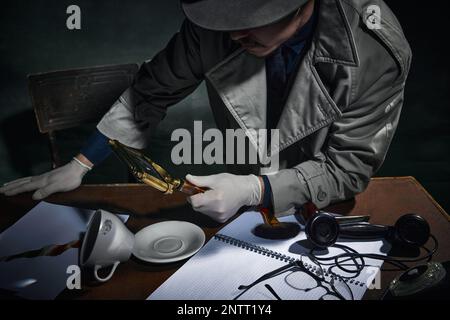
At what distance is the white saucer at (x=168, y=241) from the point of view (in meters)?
1.01

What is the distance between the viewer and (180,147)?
8.21 feet

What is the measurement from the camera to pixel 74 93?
1.65m

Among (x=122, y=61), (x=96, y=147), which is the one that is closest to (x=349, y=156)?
(x=96, y=147)

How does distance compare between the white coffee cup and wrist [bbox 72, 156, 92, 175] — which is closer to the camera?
the white coffee cup

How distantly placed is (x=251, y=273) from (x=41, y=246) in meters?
0.58

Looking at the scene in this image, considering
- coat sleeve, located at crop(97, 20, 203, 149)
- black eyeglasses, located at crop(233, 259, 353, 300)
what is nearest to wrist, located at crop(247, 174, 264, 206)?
black eyeglasses, located at crop(233, 259, 353, 300)

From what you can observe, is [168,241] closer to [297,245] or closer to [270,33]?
[297,245]

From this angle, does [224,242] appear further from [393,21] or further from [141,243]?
[393,21]

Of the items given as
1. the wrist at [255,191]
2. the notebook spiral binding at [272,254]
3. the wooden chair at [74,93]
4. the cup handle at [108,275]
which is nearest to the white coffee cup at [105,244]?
the cup handle at [108,275]

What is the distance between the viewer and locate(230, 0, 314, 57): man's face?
3.53ft

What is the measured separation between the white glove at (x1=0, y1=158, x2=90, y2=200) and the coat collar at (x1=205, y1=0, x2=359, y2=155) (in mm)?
585

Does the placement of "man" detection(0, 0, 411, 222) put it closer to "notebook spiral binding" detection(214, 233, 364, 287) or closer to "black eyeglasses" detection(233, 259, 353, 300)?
"notebook spiral binding" detection(214, 233, 364, 287)
